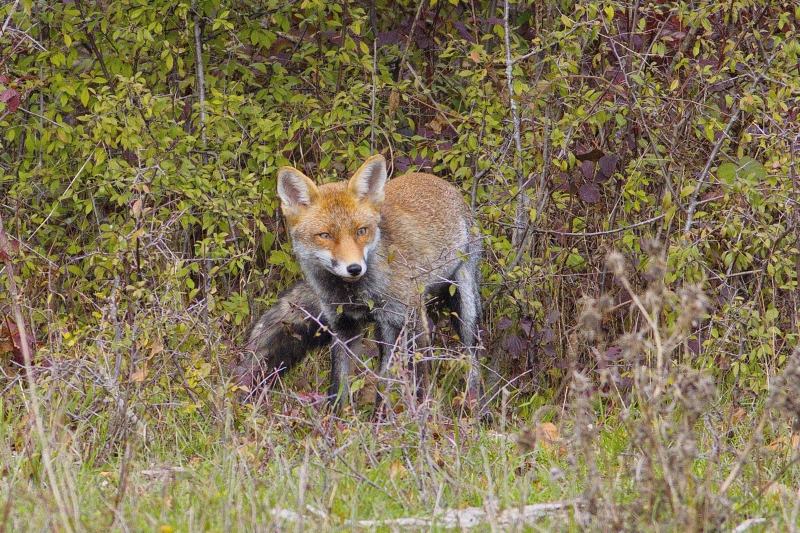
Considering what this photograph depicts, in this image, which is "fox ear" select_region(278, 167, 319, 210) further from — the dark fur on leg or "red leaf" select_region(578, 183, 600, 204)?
"red leaf" select_region(578, 183, 600, 204)

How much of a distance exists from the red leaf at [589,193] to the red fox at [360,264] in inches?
28.4

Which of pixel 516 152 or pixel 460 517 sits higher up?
pixel 460 517

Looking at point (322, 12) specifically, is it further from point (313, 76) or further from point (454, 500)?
point (454, 500)

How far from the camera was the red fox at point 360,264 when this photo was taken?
587cm

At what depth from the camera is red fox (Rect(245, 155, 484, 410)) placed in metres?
5.87

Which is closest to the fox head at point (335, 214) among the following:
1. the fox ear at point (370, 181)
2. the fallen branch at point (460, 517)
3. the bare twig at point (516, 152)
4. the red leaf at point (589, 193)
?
the fox ear at point (370, 181)

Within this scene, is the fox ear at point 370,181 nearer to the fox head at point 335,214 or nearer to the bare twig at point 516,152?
the fox head at point 335,214

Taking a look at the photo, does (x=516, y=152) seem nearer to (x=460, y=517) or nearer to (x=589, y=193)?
(x=589, y=193)

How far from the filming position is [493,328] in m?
6.95

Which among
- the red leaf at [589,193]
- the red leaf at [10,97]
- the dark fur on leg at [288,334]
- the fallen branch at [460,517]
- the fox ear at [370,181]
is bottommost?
the dark fur on leg at [288,334]

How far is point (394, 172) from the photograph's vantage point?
295 inches

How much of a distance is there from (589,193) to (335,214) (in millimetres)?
1605

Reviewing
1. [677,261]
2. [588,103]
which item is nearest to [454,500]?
[677,261]

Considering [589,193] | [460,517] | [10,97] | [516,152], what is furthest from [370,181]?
[460,517]
